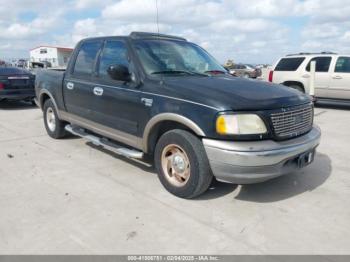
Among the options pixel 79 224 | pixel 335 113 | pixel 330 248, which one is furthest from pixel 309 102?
pixel 335 113

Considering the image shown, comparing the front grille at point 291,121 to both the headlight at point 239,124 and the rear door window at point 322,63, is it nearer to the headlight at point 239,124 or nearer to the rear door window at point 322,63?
the headlight at point 239,124

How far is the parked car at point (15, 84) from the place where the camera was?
1048 centimetres

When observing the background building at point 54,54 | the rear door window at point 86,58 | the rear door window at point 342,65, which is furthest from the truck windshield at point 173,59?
the background building at point 54,54

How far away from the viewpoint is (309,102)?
13.3ft

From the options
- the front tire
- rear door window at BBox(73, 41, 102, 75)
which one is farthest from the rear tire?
the front tire

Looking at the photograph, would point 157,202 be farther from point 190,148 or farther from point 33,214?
point 33,214

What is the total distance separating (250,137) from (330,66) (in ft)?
31.0

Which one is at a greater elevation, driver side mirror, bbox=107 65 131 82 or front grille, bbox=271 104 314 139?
driver side mirror, bbox=107 65 131 82

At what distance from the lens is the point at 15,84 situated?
10.7 meters

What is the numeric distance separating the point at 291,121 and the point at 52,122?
4.84 meters

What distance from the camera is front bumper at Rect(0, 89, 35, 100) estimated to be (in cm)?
1048

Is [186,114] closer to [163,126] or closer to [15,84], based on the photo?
[163,126]

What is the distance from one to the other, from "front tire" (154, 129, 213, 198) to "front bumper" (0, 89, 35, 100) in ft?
27.7

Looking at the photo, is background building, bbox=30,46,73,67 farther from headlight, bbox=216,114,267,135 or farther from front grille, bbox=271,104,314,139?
headlight, bbox=216,114,267,135
